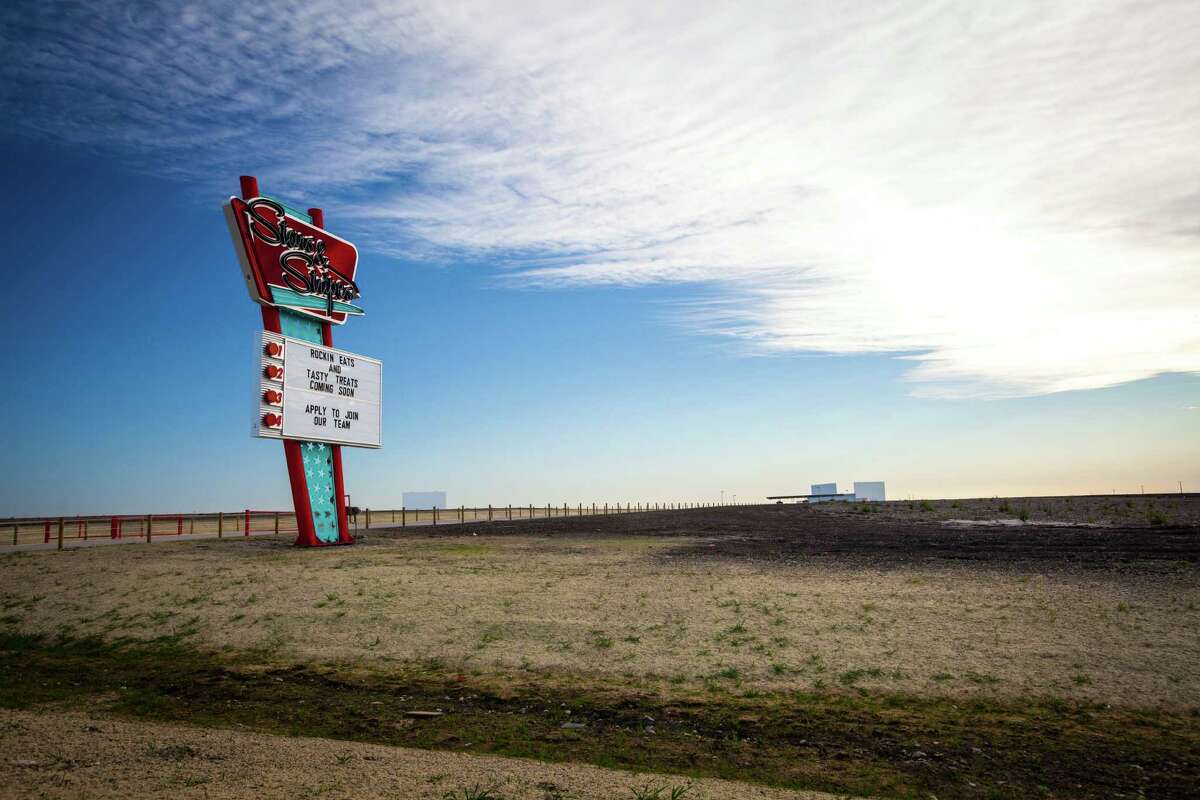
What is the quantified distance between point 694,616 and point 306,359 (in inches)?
749

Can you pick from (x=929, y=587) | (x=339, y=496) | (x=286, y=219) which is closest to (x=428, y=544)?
(x=339, y=496)

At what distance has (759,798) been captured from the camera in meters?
6.41

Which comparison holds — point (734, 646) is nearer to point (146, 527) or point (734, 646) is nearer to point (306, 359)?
point (306, 359)

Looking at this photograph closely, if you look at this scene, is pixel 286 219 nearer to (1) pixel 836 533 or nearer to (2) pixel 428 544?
(2) pixel 428 544

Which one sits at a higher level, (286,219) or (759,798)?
(286,219)

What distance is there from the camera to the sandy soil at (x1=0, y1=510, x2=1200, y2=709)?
419 inches

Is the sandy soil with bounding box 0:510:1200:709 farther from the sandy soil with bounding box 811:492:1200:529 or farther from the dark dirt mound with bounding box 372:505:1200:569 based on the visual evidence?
the sandy soil with bounding box 811:492:1200:529

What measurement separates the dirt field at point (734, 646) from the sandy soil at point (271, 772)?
65cm

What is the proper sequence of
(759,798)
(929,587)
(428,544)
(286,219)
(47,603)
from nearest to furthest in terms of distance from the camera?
1. (759,798)
2. (929,587)
3. (47,603)
4. (286,219)
5. (428,544)

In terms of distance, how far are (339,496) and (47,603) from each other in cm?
1226

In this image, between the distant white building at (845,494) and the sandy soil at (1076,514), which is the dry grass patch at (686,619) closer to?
the sandy soil at (1076,514)

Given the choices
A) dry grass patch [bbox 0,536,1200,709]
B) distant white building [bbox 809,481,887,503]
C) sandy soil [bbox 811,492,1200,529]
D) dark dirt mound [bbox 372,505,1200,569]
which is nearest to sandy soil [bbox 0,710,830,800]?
dry grass patch [bbox 0,536,1200,709]

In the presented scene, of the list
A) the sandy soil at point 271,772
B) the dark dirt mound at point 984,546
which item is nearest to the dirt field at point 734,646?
the dark dirt mound at point 984,546

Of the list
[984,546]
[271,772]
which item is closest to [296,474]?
[271,772]
